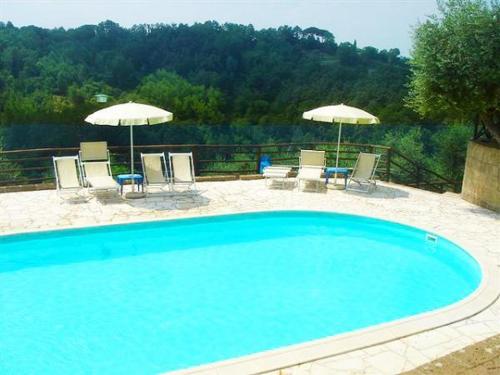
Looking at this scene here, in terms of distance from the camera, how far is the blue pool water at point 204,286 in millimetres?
4852

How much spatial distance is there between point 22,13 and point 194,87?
14.5 meters

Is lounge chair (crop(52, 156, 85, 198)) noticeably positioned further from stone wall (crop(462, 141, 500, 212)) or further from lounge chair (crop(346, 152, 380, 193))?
stone wall (crop(462, 141, 500, 212))

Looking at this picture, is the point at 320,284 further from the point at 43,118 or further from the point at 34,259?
the point at 43,118

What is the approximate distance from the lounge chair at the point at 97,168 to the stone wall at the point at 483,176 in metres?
7.32

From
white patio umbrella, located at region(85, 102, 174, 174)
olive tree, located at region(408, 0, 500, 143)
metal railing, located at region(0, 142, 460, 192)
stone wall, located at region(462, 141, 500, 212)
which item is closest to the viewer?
olive tree, located at region(408, 0, 500, 143)

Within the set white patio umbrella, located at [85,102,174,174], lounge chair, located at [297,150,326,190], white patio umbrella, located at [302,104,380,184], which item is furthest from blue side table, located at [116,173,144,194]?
white patio umbrella, located at [302,104,380,184]

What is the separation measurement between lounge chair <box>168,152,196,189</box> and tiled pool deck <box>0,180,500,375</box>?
1.20 feet

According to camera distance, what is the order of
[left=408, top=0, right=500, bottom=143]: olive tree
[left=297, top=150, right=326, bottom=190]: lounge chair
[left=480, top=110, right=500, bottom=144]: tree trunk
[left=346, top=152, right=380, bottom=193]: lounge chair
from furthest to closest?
[left=297, top=150, right=326, bottom=190]: lounge chair
[left=346, top=152, right=380, bottom=193]: lounge chair
[left=480, top=110, right=500, bottom=144]: tree trunk
[left=408, top=0, right=500, bottom=143]: olive tree

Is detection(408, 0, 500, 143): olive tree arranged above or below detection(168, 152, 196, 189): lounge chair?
above

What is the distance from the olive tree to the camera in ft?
26.9

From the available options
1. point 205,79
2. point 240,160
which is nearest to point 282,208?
point 240,160

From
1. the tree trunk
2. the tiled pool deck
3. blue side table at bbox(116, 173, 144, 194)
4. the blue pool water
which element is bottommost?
the blue pool water

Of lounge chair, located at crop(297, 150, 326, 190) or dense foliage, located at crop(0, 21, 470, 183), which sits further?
dense foliage, located at crop(0, 21, 470, 183)

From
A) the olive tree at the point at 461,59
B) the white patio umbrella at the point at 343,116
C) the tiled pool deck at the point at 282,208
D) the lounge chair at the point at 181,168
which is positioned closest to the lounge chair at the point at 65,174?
Result: the tiled pool deck at the point at 282,208
